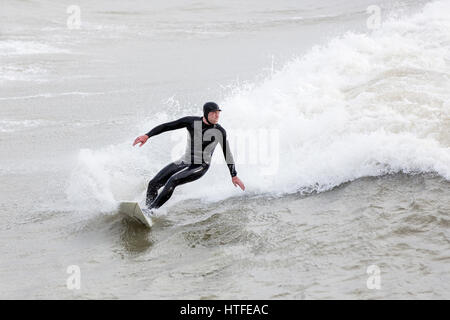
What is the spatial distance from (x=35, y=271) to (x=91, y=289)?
978 millimetres

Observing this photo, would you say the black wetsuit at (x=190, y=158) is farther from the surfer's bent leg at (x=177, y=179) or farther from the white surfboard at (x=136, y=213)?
the white surfboard at (x=136, y=213)

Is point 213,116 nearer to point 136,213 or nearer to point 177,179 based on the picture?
point 177,179

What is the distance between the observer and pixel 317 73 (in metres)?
13.9

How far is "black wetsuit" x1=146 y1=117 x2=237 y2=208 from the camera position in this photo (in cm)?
793

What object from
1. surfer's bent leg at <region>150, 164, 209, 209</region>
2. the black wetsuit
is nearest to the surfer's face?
the black wetsuit

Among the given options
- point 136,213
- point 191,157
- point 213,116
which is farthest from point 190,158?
point 136,213

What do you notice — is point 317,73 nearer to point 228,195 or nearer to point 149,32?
point 228,195

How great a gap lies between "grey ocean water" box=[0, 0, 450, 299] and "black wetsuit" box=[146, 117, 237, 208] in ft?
1.48

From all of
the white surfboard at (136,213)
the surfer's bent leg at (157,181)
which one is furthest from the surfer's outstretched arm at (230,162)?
the white surfboard at (136,213)

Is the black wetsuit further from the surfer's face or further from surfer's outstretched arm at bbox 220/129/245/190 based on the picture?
the surfer's face

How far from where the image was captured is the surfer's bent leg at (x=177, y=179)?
7.88m

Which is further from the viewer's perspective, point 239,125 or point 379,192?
point 239,125

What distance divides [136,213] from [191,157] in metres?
1.25
